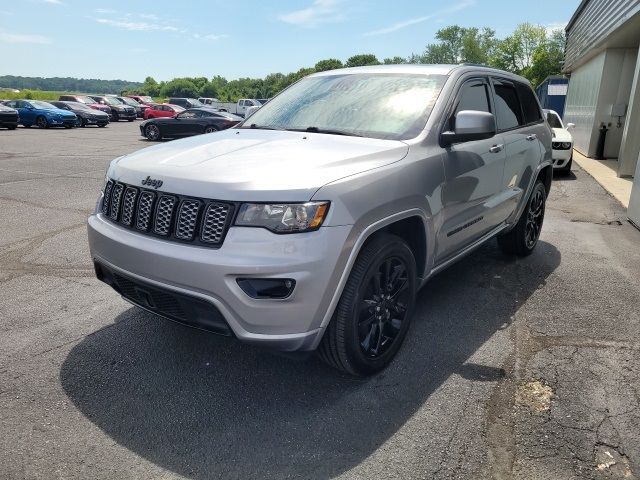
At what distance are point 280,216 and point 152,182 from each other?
2.63ft

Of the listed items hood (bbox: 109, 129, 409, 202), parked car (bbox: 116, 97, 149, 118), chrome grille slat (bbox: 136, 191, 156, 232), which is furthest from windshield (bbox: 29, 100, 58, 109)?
chrome grille slat (bbox: 136, 191, 156, 232)

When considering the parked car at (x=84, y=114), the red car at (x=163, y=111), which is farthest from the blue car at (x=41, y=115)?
the red car at (x=163, y=111)

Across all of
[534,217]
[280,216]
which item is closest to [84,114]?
[534,217]

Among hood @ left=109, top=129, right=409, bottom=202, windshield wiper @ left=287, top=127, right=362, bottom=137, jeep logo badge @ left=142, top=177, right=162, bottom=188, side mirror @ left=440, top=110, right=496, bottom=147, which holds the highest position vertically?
side mirror @ left=440, top=110, right=496, bottom=147

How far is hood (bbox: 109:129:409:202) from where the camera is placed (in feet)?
8.27

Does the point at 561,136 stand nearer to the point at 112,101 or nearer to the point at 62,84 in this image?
the point at 112,101

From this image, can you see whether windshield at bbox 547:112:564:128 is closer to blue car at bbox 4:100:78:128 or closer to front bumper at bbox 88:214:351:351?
front bumper at bbox 88:214:351:351

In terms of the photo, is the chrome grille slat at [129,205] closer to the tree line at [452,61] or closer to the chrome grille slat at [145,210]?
the chrome grille slat at [145,210]

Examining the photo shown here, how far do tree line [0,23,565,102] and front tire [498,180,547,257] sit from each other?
4300 centimetres

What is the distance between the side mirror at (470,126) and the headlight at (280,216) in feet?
4.39

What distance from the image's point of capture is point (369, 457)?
96.3 inches

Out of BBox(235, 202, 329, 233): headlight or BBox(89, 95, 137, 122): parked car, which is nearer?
BBox(235, 202, 329, 233): headlight

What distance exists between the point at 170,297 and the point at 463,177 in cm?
217

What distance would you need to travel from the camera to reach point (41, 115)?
25.8 m
